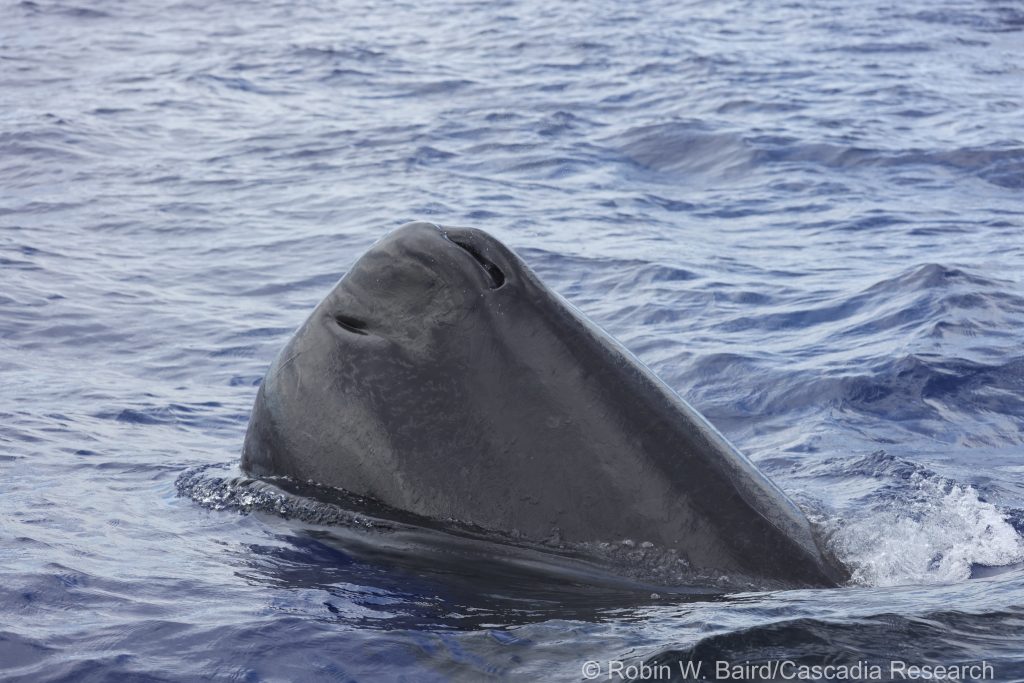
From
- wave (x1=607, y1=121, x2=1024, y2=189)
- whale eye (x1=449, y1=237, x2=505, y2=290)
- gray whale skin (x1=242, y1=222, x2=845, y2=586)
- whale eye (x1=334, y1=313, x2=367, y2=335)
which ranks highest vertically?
whale eye (x1=449, y1=237, x2=505, y2=290)

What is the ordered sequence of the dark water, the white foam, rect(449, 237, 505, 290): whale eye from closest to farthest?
the dark water < rect(449, 237, 505, 290): whale eye < the white foam

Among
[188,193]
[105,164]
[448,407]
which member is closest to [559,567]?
[448,407]

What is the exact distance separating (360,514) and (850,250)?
10.2 m

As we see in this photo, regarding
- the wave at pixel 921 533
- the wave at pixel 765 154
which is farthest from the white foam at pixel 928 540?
the wave at pixel 765 154

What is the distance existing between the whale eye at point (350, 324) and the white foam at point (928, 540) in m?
2.11

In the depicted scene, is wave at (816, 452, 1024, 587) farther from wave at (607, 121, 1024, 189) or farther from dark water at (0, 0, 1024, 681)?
wave at (607, 121, 1024, 189)

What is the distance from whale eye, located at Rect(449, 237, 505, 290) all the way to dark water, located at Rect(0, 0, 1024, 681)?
39.4 inches

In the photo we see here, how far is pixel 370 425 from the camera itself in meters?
5.05

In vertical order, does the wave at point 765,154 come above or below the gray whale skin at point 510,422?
below

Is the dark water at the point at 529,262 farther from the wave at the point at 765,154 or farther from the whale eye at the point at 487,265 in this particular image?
the whale eye at the point at 487,265

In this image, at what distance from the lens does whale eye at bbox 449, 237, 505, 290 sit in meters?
5.04

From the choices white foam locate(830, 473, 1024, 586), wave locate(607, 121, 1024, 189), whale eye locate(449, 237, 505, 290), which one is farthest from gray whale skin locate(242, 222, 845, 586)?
wave locate(607, 121, 1024, 189)

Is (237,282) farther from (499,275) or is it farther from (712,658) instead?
(712,658)

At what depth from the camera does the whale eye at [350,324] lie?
511cm
